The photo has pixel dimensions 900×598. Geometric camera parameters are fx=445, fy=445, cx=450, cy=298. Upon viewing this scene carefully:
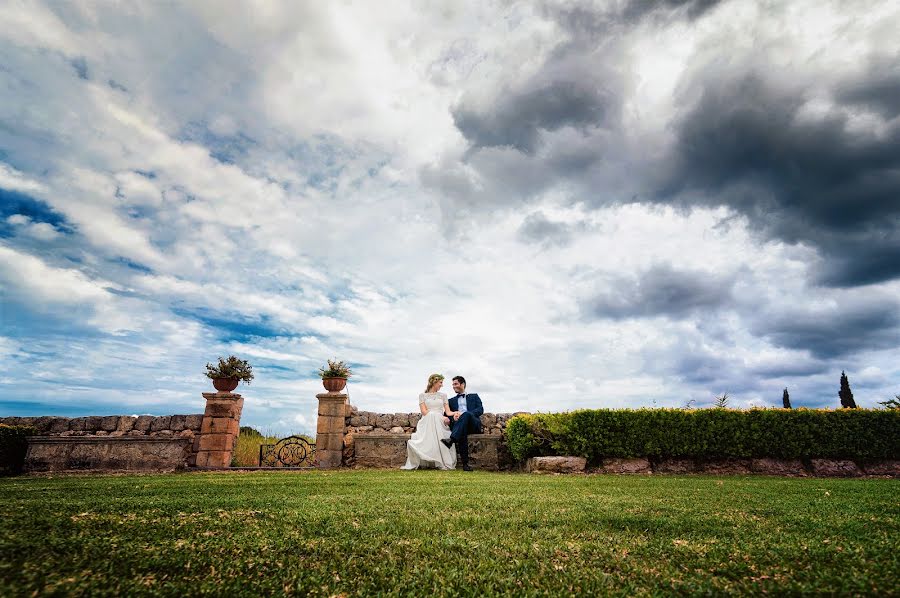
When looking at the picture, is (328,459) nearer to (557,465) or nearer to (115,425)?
(115,425)

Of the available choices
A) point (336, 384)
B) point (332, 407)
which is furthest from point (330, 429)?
point (336, 384)

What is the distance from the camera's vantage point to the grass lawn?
204 cm

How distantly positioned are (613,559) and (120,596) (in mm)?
2382

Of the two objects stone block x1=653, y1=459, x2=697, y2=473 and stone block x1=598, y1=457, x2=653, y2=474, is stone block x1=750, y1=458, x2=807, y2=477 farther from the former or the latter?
stone block x1=598, y1=457, x2=653, y2=474

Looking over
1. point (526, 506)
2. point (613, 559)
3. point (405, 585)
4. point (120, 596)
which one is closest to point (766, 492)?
point (526, 506)

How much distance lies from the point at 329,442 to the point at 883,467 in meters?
14.1

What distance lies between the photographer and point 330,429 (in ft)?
38.0

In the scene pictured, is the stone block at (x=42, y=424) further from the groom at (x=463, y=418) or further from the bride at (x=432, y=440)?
the groom at (x=463, y=418)

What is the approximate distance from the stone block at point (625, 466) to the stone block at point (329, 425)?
256 inches

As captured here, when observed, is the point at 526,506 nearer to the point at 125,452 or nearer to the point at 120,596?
the point at 120,596

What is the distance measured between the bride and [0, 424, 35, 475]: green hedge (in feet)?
29.0

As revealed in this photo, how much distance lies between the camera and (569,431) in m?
10.4

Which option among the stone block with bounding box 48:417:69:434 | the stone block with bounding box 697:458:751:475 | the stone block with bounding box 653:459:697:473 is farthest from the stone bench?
the stone block with bounding box 48:417:69:434

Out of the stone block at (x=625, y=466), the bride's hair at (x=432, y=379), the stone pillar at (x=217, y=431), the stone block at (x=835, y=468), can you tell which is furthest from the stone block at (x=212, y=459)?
the stone block at (x=835, y=468)
